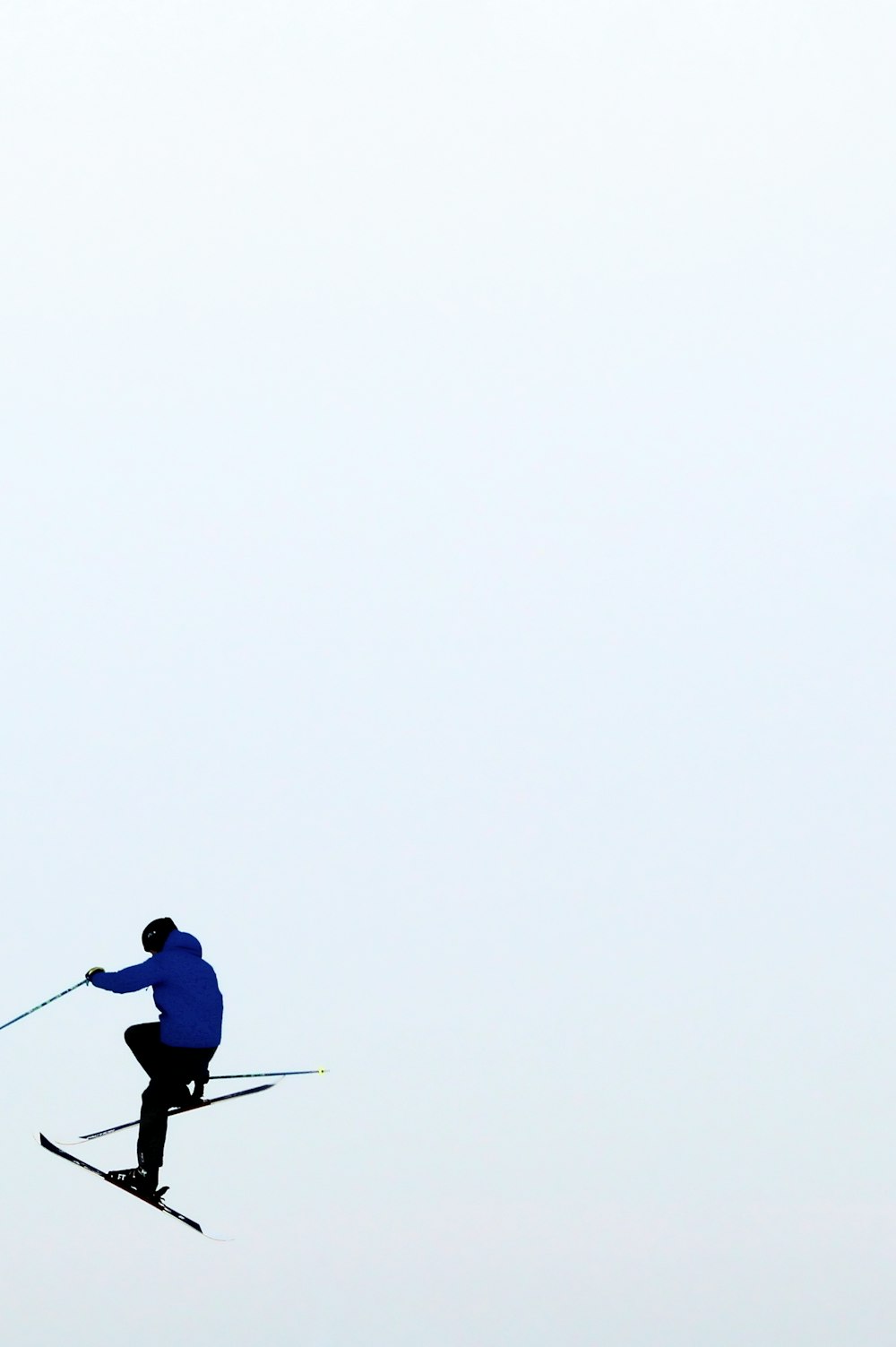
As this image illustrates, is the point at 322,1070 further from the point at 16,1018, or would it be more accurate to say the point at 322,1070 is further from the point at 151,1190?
the point at 16,1018

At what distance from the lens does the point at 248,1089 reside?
18609mm

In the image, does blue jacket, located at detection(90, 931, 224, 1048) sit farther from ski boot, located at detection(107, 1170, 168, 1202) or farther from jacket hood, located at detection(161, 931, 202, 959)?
ski boot, located at detection(107, 1170, 168, 1202)

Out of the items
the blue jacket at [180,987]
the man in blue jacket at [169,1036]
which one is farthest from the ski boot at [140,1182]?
the blue jacket at [180,987]

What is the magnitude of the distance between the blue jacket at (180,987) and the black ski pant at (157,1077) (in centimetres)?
15

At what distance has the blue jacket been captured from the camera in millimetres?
16781

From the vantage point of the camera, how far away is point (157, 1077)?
57.3 ft

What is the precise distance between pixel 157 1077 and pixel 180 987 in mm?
977

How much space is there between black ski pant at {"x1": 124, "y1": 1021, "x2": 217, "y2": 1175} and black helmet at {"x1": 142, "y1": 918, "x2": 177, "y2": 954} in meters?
0.81

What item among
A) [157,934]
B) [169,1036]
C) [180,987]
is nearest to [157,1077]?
[169,1036]

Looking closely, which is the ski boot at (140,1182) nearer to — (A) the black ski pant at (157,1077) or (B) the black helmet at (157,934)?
(A) the black ski pant at (157,1077)

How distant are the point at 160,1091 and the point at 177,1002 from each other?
0.90m

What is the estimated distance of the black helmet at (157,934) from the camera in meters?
17.0

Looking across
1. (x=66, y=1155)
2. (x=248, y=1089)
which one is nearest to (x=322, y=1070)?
(x=248, y=1089)

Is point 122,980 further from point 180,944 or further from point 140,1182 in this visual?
point 140,1182
